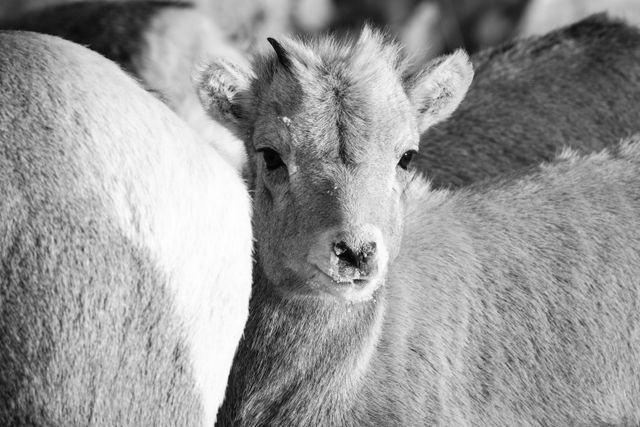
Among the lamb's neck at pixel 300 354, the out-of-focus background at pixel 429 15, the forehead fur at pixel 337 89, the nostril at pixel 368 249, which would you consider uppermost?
the out-of-focus background at pixel 429 15

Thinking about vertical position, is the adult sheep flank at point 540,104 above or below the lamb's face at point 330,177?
above

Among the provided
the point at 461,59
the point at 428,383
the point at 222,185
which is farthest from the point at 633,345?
the point at 222,185

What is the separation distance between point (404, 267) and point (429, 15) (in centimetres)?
824

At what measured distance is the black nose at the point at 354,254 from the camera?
4.22 meters

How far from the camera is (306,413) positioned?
4684 mm

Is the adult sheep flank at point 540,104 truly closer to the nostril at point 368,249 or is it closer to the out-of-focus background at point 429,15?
the nostril at point 368,249

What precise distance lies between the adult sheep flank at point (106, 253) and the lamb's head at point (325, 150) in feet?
1.70

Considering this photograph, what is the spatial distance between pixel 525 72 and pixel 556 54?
30cm

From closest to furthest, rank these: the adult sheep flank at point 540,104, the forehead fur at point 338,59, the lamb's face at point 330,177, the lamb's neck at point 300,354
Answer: the lamb's face at point 330,177 → the lamb's neck at point 300,354 → the forehead fur at point 338,59 → the adult sheep flank at point 540,104

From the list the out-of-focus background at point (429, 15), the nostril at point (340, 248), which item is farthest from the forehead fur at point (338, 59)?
the out-of-focus background at point (429, 15)

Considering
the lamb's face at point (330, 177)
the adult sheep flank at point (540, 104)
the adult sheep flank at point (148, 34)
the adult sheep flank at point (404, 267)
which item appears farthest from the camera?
the adult sheep flank at point (148, 34)

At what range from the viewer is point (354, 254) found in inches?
166

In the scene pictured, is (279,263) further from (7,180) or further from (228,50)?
(228,50)

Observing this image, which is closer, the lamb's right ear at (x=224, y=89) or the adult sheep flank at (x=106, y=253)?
the adult sheep flank at (x=106, y=253)
